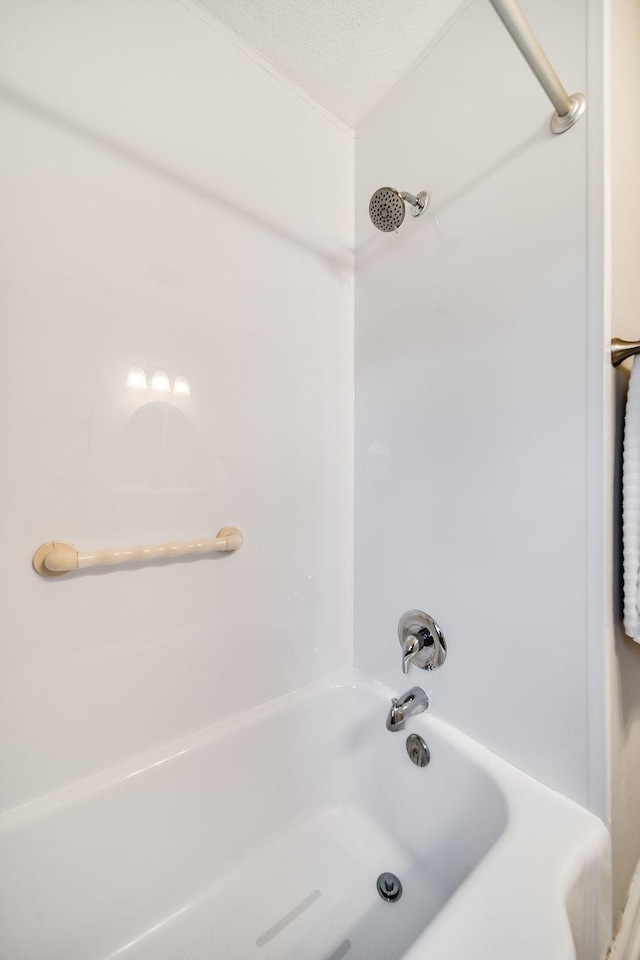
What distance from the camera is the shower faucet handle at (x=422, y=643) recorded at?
1.04 metres

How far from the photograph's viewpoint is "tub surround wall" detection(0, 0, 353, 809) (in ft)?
2.65

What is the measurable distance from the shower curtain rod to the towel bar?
18.5 inches

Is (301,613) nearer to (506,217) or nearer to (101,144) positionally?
(506,217)

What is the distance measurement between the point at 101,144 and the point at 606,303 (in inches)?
45.3

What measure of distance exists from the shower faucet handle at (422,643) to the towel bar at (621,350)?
75 centimetres

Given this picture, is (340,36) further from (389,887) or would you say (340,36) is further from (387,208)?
(389,887)

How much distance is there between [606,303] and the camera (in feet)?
2.42

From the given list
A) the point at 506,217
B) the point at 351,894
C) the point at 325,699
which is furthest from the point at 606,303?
the point at 351,894

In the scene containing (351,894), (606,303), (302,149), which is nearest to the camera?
(606,303)

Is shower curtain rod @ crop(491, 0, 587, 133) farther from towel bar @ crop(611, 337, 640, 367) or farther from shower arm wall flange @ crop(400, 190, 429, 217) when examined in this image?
towel bar @ crop(611, 337, 640, 367)

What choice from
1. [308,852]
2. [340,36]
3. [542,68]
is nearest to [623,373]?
[542,68]

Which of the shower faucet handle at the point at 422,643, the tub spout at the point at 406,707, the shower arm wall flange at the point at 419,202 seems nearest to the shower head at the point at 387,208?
the shower arm wall flange at the point at 419,202

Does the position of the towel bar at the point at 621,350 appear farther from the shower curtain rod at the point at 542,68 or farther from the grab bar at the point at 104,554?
the grab bar at the point at 104,554

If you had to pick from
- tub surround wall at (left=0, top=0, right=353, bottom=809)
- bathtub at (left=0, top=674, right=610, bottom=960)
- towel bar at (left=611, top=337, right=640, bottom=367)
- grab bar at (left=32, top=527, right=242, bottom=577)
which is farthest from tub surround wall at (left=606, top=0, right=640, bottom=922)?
grab bar at (left=32, top=527, right=242, bottom=577)
